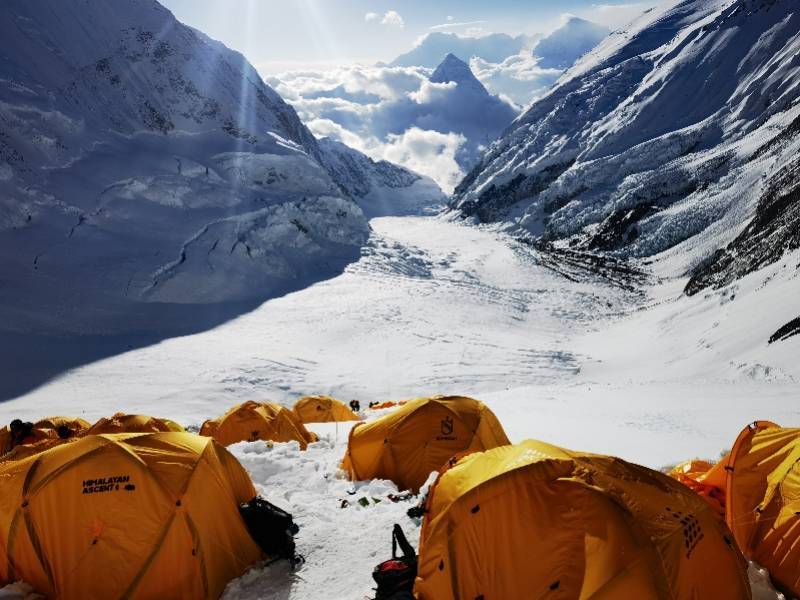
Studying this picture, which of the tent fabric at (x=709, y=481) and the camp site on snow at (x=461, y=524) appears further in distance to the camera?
the tent fabric at (x=709, y=481)

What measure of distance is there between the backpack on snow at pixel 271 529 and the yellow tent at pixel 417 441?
9.17 ft

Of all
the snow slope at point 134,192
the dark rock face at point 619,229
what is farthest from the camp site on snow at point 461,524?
the dark rock face at point 619,229

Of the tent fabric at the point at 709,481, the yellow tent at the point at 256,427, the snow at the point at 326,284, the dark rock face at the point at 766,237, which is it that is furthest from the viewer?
the dark rock face at the point at 766,237

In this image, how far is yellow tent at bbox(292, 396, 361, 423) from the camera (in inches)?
735

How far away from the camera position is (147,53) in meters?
69.4

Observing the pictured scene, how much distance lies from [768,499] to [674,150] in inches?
3795

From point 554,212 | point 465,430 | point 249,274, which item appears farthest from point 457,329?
point 554,212

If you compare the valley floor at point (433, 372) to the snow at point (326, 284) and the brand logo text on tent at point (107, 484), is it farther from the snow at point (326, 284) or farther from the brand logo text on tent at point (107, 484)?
the brand logo text on tent at point (107, 484)

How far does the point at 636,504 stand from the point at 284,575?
4.56 metres

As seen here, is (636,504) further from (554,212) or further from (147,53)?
(554,212)

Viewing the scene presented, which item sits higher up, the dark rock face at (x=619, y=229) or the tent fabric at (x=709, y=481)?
the dark rock face at (x=619, y=229)

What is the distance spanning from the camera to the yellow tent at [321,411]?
61.3 feet

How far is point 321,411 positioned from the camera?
18.7m

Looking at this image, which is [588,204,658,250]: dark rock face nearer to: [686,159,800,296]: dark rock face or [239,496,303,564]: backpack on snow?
[686,159,800,296]: dark rock face
